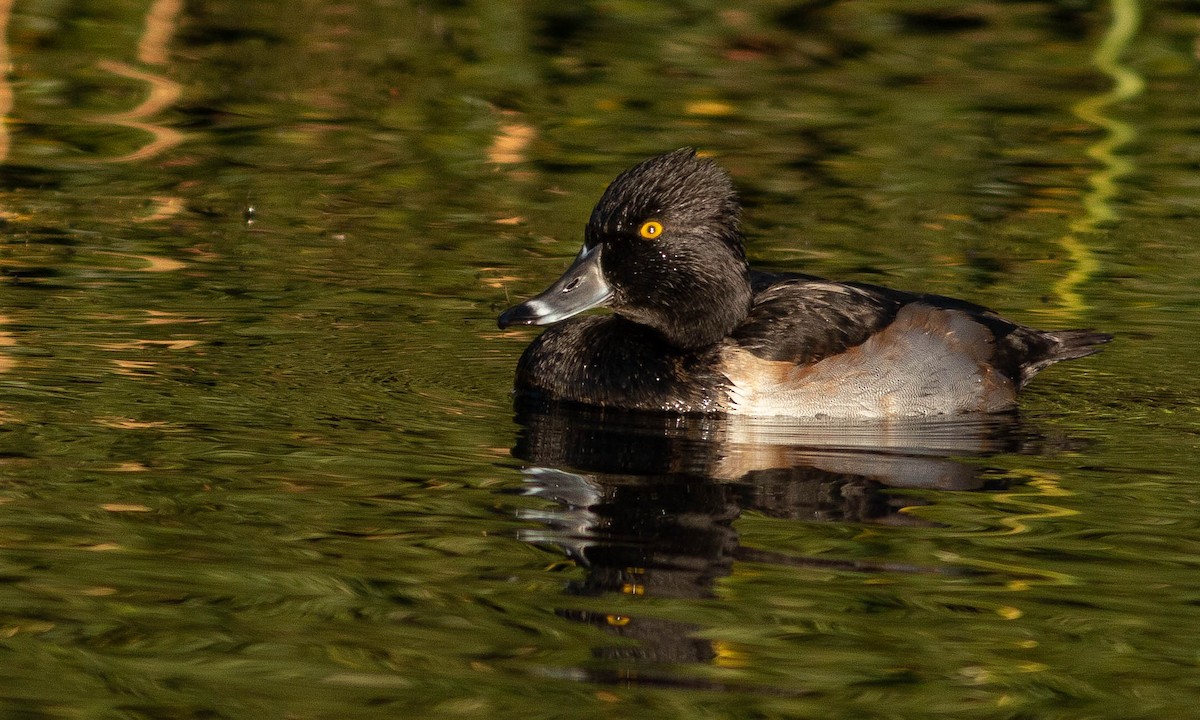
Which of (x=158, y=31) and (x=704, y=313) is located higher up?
(x=158, y=31)

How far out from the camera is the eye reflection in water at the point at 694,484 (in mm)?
5754

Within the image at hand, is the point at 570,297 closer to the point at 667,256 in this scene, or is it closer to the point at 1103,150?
the point at 667,256

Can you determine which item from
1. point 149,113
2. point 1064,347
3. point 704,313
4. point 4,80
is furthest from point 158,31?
point 1064,347

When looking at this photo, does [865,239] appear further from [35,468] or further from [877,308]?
[35,468]

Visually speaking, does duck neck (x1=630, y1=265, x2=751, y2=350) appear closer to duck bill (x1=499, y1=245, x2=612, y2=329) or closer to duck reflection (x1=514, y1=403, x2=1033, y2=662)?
duck bill (x1=499, y1=245, x2=612, y2=329)

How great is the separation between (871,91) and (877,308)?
667cm

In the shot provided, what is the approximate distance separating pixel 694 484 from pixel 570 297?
5.41 ft

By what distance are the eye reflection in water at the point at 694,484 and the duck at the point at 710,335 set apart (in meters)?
0.14

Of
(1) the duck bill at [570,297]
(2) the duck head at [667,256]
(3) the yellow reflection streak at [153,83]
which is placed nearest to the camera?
(1) the duck bill at [570,297]

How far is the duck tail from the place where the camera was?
9.00 m

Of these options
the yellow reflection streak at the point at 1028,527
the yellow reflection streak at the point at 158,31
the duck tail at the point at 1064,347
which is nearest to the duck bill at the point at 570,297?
the duck tail at the point at 1064,347

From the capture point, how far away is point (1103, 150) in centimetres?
1389

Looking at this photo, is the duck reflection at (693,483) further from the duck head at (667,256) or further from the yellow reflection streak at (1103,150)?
the yellow reflection streak at (1103,150)

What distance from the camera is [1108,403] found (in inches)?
336
